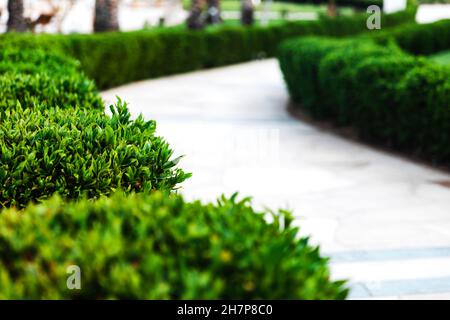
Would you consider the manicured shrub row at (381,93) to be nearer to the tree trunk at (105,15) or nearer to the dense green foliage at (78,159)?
the dense green foliage at (78,159)

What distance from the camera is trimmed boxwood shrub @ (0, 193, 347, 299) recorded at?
2561 millimetres

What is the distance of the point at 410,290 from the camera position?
5543 mm

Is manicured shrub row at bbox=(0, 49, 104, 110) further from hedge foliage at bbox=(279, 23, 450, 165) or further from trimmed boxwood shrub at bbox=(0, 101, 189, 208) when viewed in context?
hedge foliage at bbox=(279, 23, 450, 165)

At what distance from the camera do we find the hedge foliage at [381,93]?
376 inches

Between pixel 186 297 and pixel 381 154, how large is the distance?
322 inches

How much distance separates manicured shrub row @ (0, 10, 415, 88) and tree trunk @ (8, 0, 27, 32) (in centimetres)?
164

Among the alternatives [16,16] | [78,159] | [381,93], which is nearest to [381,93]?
[381,93]

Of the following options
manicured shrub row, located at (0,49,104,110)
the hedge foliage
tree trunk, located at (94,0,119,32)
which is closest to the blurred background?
tree trunk, located at (94,0,119,32)

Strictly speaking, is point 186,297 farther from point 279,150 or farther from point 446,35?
point 446,35

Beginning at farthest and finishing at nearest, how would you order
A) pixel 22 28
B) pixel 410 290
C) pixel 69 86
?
1. pixel 22 28
2. pixel 69 86
3. pixel 410 290

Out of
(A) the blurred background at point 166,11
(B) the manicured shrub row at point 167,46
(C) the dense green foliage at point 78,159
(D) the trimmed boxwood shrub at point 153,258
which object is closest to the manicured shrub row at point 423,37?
(B) the manicured shrub row at point 167,46

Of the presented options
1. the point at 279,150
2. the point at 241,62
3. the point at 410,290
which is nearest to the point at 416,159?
the point at 279,150

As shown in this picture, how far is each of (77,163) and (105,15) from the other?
1473 cm

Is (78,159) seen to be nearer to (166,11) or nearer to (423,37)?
(423,37)
